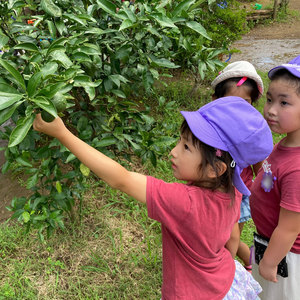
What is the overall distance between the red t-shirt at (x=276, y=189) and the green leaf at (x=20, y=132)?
103 centimetres

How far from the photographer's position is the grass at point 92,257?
6.81 ft

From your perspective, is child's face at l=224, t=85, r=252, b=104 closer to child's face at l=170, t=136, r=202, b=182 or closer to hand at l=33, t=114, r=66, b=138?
child's face at l=170, t=136, r=202, b=182

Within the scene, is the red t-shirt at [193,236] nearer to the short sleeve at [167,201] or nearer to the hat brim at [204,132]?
the short sleeve at [167,201]

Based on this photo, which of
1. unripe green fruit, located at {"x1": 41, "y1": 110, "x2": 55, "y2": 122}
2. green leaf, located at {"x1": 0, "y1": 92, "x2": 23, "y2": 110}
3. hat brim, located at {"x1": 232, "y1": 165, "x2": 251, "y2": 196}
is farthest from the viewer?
hat brim, located at {"x1": 232, "y1": 165, "x2": 251, "y2": 196}

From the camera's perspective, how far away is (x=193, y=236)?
3.94ft

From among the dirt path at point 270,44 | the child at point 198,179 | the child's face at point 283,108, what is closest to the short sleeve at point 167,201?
the child at point 198,179

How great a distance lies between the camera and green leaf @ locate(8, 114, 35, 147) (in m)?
0.90

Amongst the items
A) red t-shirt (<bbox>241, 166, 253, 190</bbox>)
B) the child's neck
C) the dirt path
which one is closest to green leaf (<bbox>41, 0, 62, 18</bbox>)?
the child's neck

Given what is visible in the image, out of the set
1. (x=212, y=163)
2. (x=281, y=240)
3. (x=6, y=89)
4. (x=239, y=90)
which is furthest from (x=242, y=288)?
(x=6, y=89)

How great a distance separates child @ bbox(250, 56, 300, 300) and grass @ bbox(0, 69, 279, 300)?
2.92ft

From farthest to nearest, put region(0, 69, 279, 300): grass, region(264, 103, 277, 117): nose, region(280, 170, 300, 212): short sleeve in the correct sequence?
region(0, 69, 279, 300): grass < region(264, 103, 277, 117): nose < region(280, 170, 300, 212): short sleeve

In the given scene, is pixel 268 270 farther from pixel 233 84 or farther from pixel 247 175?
pixel 233 84

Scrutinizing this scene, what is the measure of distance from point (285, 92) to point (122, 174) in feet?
2.63

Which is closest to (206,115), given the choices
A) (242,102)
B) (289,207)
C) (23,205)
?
(242,102)
